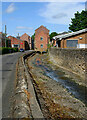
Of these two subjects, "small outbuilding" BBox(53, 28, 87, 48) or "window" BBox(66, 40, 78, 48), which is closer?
"small outbuilding" BBox(53, 28, 87, 48)

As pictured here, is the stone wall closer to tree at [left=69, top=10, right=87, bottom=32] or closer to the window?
the window

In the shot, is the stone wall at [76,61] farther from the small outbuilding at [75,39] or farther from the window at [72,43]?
the window at [72,43]

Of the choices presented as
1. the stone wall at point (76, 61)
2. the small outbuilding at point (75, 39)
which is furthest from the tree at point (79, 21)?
the stone wall at point (76, 61)

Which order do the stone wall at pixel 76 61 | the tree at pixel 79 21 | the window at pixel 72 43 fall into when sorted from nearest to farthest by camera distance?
the stone wall at pixel 76 61
the window at pixel 72 43
the tree at pixel 79 21

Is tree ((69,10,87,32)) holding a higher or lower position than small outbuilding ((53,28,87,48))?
higher

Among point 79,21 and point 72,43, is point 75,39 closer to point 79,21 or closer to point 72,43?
point 72,43

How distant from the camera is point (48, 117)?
15.3 feet

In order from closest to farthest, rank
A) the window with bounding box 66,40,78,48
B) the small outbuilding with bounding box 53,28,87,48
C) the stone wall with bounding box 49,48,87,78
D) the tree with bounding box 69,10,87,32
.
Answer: the stone wall with bounding box 49,48,87,78 < the small outbuilding with bounding box 53,28,87,48 < the window with bounding box 66,40,78,48 < the tree with bounding box 69,10,87,32

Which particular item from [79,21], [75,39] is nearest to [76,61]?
[75,39]

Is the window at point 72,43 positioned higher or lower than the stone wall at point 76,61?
higher

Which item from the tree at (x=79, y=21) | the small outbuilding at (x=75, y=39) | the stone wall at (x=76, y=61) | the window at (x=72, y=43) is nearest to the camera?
the stone wall at (x=76, y=61)

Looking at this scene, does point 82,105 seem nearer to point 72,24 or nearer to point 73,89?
point 73,89

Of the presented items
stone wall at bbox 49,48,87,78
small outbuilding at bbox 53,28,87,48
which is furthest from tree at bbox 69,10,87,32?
stone wall at bbox 49,48,87,78

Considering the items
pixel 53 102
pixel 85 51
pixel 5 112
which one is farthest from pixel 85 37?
pixel 5 112
